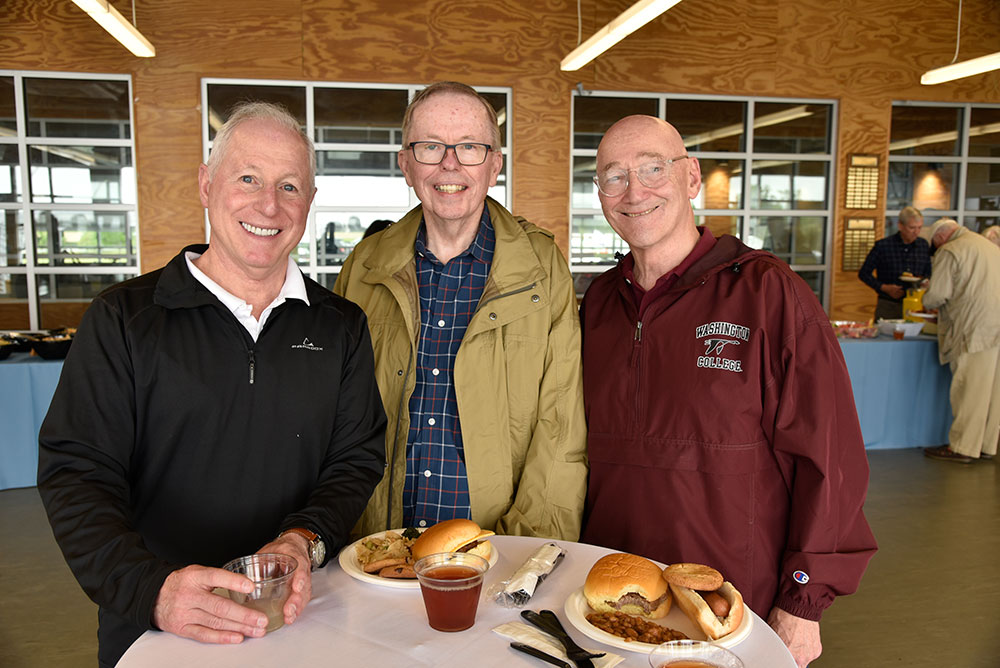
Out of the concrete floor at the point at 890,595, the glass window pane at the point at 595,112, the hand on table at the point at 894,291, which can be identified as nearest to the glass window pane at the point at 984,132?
the hand on table at the point at 894,291

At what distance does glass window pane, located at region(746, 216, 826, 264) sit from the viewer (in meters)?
8.51

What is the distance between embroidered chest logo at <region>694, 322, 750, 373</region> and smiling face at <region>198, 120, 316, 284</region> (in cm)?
111

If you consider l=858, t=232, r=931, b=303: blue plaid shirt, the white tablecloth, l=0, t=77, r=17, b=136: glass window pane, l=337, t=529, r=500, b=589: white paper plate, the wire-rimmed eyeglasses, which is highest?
l=0, t=77, r=17, b=136: glass window pane

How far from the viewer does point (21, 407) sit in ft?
15.9

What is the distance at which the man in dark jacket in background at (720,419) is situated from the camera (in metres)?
1.73

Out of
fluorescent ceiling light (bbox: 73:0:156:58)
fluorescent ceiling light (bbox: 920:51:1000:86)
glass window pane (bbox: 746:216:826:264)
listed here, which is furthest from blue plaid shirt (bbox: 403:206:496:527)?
glass window pane (bbox: 746:216:826:264)

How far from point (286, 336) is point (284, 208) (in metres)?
0.31

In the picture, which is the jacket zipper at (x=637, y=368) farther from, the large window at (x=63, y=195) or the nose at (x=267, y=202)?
the large window at (x=63, y=195)

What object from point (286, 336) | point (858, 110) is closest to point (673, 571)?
point (286, 336)

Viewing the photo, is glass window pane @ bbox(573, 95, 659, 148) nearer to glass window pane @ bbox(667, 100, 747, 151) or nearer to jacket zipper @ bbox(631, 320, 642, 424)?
glass window pane @ bbox(667, 100, 747, 151)

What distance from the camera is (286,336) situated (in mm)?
1673

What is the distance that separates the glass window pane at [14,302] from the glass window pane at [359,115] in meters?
3.47

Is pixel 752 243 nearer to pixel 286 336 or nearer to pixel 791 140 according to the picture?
pixel 791 140

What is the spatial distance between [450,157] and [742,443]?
3.66ft
